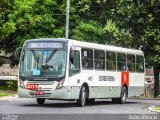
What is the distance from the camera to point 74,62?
24.7 meters

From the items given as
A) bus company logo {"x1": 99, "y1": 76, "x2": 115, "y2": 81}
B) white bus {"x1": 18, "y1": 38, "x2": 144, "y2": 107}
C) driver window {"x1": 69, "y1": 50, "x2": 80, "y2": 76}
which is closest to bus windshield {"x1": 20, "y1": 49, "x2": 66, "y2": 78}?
white bus {"x1": 18, "y1": 38, "x2": 144, "y2": 107}

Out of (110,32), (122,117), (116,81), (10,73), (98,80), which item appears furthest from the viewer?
(10,73)

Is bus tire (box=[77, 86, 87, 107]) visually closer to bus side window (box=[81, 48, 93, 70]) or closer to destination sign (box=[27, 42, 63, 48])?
bus side window (box=[81, 48, 93, 70])

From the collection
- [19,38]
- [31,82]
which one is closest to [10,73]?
[19,38]

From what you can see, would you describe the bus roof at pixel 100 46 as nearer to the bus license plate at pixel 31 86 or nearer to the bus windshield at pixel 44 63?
the bus windshield at pixel 44 63

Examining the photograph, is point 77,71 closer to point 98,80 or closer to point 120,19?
point 98,80

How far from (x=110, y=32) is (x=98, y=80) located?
16021mm

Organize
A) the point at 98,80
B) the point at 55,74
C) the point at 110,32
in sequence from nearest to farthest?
1. the point at 55,74
2. the point at 98,80
3. the point at 110,32

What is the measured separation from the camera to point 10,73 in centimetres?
7050

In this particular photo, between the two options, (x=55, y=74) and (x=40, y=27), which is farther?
(x=40, y=27)

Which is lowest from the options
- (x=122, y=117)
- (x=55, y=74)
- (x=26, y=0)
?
(x=122, y=117)

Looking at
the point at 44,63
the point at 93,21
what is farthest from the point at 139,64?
the point at 93,21

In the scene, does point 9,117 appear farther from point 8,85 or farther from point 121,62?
point 8,85

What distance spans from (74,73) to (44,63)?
1.39 meters
